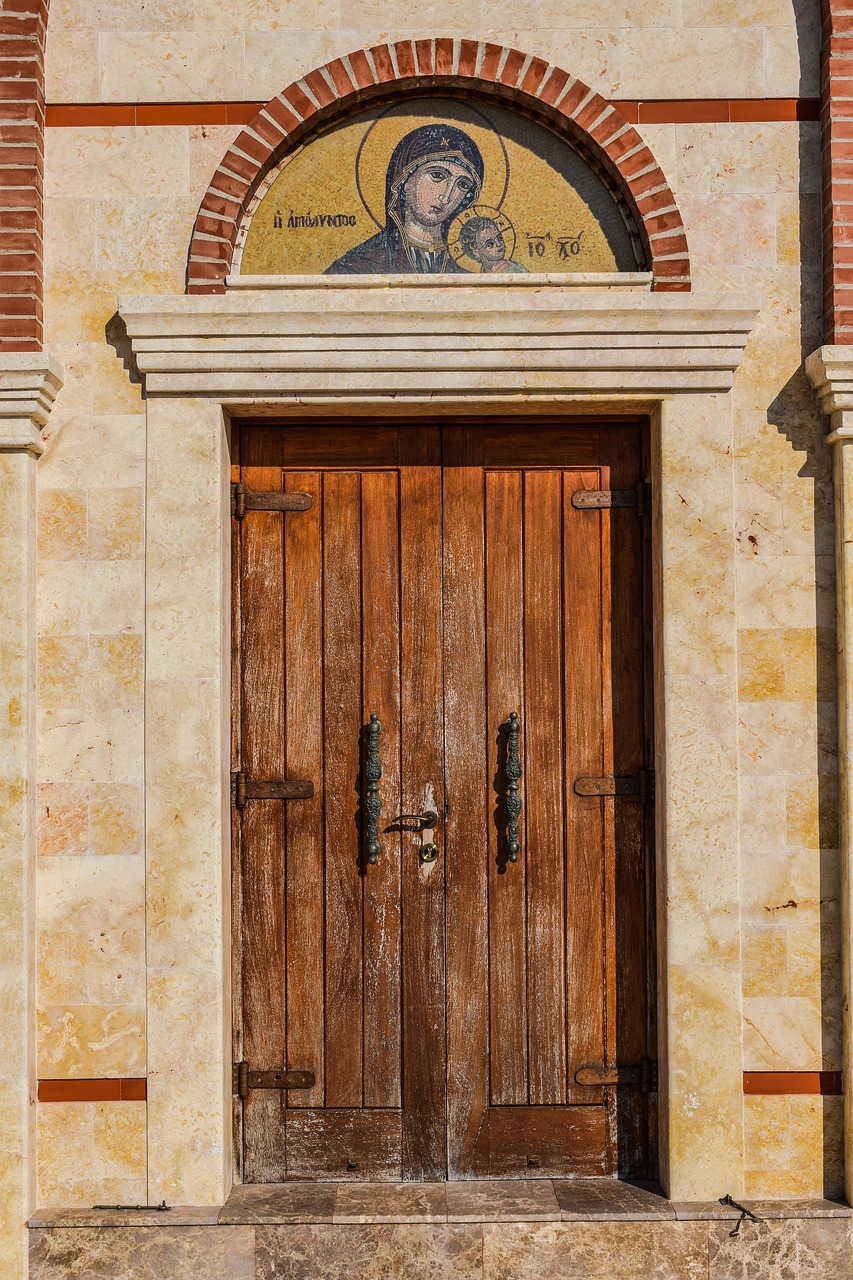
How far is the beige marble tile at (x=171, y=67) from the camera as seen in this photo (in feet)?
12.9

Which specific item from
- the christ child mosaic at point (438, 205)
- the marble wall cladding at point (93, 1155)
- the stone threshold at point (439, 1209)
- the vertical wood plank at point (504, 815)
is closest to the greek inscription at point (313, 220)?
the christ child mosaic at point (438, 205)

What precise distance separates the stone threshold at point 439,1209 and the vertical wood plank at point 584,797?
0.36 m

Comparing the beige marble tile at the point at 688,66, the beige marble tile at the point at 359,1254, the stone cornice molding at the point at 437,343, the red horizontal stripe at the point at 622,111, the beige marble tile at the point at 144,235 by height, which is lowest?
the beige marble tile at the point at 359,1254

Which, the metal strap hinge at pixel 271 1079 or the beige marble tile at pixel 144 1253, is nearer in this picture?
the beige marble tile at pixel 144 1253

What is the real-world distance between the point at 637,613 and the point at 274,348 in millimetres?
1649

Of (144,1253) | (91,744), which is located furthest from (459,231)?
(144,1253)

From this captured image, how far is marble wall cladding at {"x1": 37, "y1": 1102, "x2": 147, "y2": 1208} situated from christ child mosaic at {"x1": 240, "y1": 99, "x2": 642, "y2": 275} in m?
3.07

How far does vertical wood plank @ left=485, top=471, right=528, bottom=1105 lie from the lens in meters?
4.02

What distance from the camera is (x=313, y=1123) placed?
401 cm

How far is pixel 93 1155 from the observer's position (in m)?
3.80

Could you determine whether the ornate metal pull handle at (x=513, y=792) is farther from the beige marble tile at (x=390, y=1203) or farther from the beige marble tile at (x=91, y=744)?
the beige marble tile at (x=91, y=744)

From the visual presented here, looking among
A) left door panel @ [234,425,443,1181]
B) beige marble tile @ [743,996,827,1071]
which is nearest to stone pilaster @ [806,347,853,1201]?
beige marble tile @ [743,996,827,1071]

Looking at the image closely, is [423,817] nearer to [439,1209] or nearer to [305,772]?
[305,772]

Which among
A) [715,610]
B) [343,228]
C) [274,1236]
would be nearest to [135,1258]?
[274,1236]
